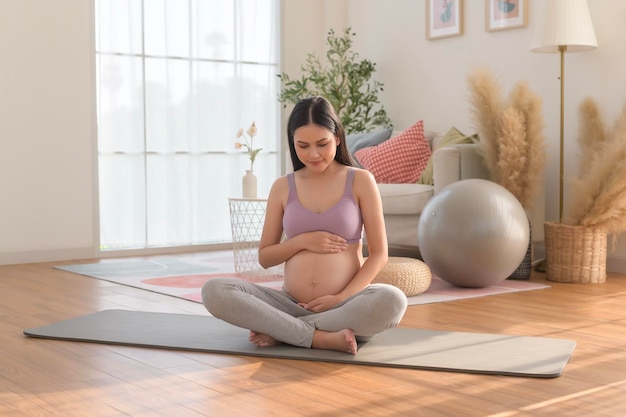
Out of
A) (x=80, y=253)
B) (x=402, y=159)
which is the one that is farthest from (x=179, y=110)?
(x=402, y=159)

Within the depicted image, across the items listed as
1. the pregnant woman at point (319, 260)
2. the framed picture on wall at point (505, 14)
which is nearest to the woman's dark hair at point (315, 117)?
the pregnant woman at point (319, 260)

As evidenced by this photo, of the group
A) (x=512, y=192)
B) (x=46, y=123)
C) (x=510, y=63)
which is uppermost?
(x=510, y=63)

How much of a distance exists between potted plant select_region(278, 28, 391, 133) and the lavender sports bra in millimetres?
3460

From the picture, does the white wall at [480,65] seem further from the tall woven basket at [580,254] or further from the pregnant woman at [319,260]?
the pregnant woman at [319,260]

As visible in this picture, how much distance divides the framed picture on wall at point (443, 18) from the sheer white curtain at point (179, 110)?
130 centimetres

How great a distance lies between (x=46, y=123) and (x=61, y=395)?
3588mm

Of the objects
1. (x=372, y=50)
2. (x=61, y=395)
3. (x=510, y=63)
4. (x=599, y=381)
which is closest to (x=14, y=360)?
(x=61, y=395)

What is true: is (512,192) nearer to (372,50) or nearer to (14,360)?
(372,50)

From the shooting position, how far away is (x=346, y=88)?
650 cm

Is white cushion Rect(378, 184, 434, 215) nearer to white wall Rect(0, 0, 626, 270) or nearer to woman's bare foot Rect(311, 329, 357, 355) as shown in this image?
white wall Rect(0, 0, 626, 270)

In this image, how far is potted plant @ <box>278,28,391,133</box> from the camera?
248 inches

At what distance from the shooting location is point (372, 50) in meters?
6.52

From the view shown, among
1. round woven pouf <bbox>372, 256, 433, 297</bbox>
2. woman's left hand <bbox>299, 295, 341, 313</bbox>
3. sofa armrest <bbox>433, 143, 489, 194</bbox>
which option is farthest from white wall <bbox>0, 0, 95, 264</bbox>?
woman's left hand <bbox>299, 295, 341, 313</bbox>

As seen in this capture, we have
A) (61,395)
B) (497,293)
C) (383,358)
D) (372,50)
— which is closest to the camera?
(61,395)
